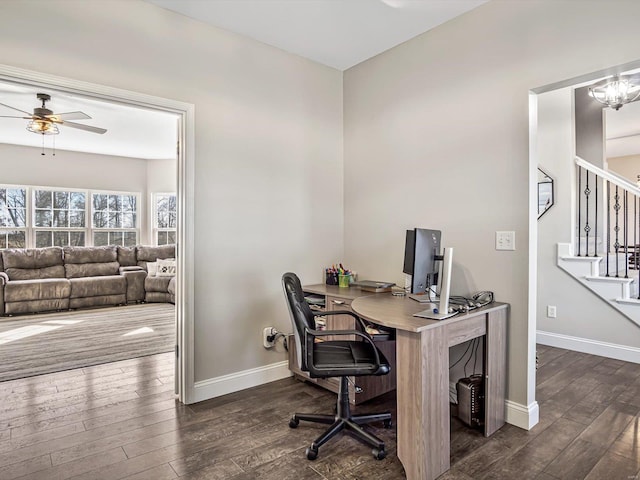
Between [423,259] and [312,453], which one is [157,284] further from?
[423,259]

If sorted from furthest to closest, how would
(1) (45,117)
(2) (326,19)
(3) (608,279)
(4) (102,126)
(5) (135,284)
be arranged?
(5) (135,284) → (4) (102,126) → (1) (45,117) → (3) (608,279) → (2) (326,19)

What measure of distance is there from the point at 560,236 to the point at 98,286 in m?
6.99

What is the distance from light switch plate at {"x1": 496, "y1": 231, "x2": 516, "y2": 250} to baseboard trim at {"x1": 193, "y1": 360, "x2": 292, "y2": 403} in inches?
78.4

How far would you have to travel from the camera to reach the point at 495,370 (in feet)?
7.80

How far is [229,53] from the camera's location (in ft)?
9.82

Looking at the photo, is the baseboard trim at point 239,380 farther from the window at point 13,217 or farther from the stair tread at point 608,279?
the window at point 13,217

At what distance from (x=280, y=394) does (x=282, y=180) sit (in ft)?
5.83

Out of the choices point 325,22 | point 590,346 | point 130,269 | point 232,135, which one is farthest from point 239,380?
point 130,269

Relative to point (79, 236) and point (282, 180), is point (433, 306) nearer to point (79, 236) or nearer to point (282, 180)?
point (282, 180)

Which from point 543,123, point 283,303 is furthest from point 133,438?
point 543,123

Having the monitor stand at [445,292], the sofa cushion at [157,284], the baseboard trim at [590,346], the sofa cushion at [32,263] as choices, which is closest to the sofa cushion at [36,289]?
the sofa cushion at [32,263]

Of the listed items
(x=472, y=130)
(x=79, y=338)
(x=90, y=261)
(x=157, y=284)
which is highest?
(x=472, y=130)

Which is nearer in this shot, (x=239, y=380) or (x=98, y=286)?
(x=239, y=380)

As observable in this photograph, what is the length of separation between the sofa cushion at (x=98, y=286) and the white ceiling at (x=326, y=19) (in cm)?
531
